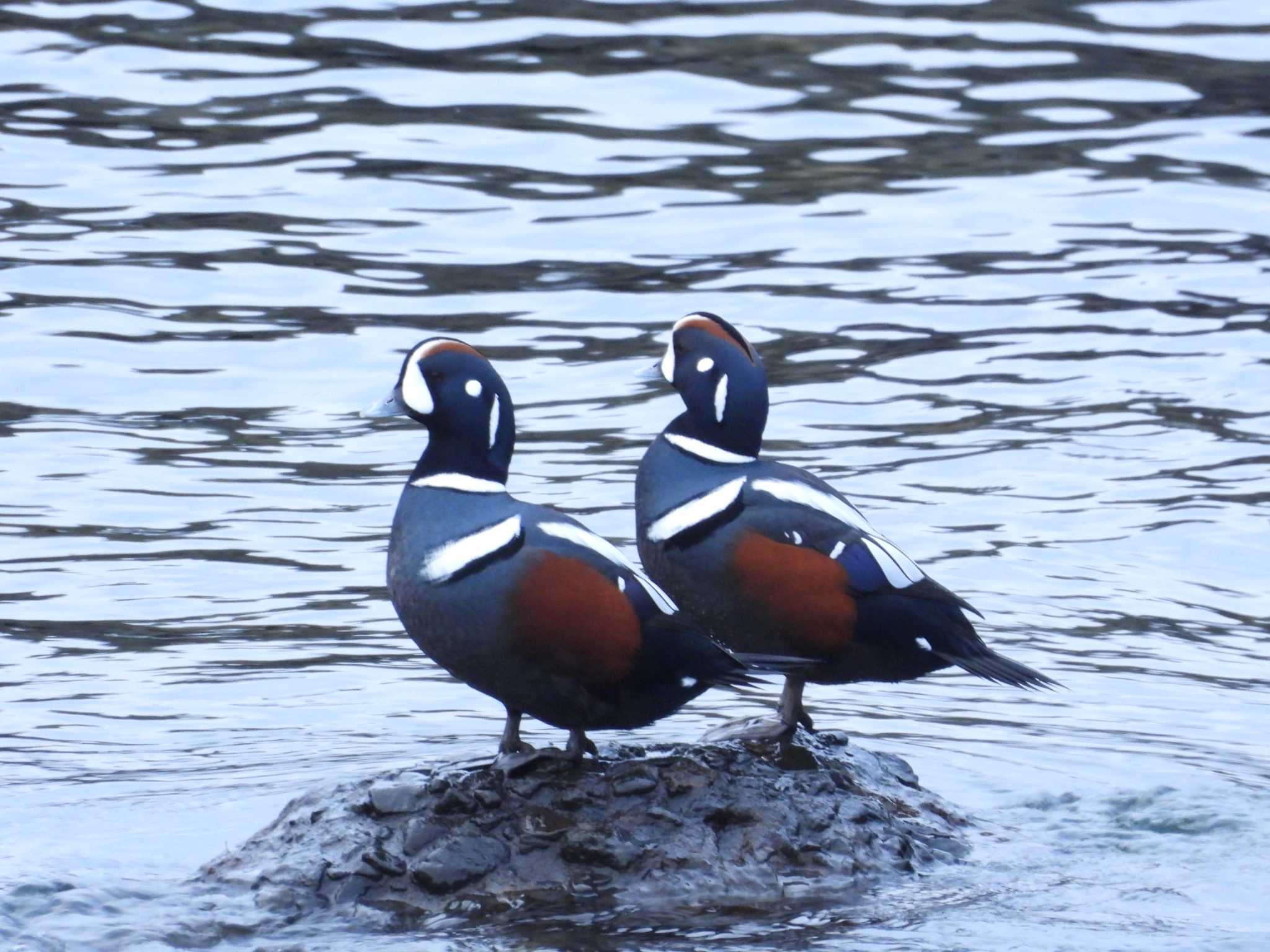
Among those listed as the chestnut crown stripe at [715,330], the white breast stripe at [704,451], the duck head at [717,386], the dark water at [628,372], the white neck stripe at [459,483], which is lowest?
the dark water at [628,372]

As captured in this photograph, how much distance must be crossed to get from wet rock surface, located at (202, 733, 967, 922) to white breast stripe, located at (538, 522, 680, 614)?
0.55 metres

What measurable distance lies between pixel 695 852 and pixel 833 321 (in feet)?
25.5

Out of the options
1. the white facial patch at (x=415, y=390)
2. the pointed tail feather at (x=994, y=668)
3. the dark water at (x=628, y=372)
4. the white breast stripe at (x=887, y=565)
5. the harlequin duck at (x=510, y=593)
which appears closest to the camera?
the harlequin duck at (x=510, y=593)

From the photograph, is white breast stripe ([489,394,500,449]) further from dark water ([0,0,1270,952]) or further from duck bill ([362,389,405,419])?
dark water ([0,0,1270,952])

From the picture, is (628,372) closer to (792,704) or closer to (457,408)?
(792,704)

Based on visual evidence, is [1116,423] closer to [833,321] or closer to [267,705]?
[833,321]

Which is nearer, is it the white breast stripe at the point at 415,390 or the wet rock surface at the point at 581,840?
the wet rock surface at the point at 581,840

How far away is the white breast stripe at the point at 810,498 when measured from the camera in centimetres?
662

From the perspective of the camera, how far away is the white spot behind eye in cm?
689

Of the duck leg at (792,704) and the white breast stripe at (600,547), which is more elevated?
the white breast stripe at (600,547)

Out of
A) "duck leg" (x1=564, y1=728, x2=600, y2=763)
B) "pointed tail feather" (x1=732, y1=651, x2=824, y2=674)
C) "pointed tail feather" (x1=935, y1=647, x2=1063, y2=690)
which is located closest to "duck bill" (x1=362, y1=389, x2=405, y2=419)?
"duck leg" (x1=564, y1=728, x2=600, y2=763)

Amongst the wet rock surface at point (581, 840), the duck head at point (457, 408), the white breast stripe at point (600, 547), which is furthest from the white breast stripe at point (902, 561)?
the duck head at point (457, 408)

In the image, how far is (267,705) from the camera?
27.8 ft

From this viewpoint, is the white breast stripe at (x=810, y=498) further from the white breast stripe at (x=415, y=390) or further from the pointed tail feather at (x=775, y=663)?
the white breast stripe at (x=415, y=390)
